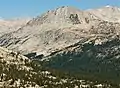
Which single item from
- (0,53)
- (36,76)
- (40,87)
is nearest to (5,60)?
(0,53)

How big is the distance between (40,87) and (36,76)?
15.5 meters

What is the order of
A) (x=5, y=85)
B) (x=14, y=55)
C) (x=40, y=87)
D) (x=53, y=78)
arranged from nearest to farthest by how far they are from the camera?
1. (x=5, y=85)
2. (x=40, y=87)
3. (x=53, y=78)
4. (x=14, y=55)

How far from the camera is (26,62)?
15650 centimetres

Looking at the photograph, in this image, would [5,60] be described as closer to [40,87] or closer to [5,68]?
[5,68]

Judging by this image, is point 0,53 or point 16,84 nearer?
point 16,84

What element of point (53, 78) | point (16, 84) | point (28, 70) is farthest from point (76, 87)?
point (16, 84)

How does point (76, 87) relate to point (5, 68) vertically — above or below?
below

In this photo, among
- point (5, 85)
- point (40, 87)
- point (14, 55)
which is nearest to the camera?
point (5, 85)

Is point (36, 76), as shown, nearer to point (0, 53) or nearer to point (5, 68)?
point (5, 68)

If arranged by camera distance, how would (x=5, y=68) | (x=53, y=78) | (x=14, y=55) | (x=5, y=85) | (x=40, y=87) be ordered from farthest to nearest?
(x=14, y=55), (x=53, y=78), (x=5, y=68), (x=40, y=87), (x=5, y=85)

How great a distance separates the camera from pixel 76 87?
452 feet

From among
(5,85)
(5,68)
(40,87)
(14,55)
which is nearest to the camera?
(5,85)

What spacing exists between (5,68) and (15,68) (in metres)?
4.85

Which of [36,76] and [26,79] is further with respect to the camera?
[36,76]
